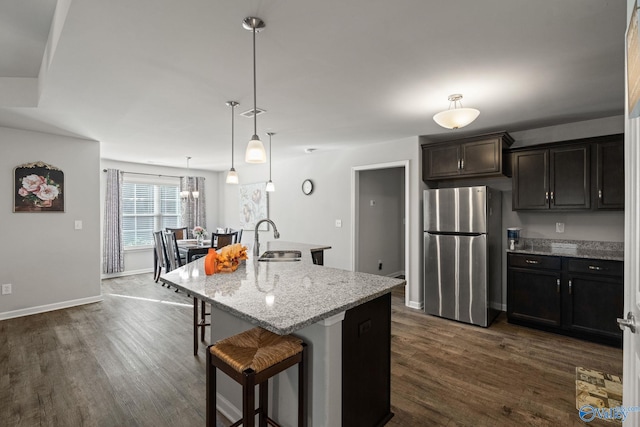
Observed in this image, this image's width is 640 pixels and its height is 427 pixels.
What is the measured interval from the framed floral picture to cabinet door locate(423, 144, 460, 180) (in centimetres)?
496

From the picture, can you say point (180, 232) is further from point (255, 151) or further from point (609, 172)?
point (609, 172)

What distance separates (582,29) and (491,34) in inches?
19.7

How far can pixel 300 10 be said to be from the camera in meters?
1.61

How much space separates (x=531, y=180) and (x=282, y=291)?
11.0 feet

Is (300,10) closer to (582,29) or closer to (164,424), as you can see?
(582,29)

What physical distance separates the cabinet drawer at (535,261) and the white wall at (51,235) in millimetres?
5574

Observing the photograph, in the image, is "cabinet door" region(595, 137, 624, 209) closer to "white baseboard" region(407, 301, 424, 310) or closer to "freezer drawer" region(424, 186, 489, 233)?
"freezer drawer" region(424, 186, 489, 233)

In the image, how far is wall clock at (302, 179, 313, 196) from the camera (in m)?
5.53

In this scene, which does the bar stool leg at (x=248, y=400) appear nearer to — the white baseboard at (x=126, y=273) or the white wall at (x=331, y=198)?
the white wall at (x=331, y=198)

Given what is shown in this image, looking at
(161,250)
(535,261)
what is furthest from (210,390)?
(161,250)

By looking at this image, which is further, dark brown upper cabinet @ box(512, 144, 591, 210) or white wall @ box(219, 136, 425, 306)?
white wall @ box(219, 136, 425, 306)

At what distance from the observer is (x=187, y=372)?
8.41ft

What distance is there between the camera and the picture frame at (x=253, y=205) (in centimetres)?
655

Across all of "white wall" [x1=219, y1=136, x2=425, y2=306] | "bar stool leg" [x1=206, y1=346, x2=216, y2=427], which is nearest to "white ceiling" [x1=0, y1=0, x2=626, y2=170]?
"white wall" [x1=219, y1=136, x2=425, y2=306]
